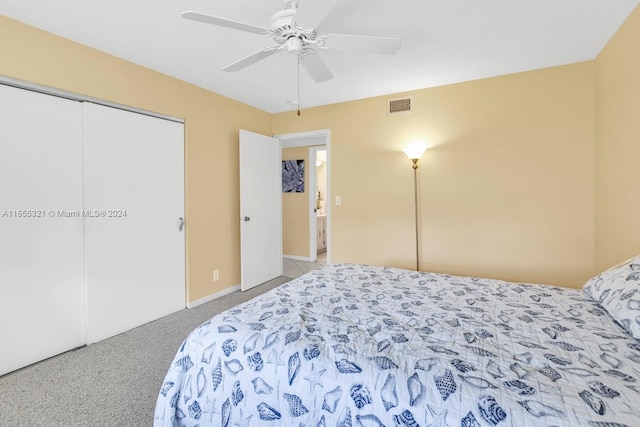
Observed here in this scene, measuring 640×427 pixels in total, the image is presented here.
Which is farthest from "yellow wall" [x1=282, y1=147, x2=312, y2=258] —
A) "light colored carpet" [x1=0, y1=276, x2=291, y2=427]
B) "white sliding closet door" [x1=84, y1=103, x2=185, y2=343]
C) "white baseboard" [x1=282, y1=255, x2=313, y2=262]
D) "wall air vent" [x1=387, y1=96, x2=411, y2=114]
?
"light colored carpet" [x1=0, y1=276, x2=291, y2=427]

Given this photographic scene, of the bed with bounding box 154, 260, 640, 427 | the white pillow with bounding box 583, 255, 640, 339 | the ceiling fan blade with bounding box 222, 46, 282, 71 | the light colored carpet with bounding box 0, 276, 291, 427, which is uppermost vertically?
the ceiling fan blade with bounding box 222, 46, 282, 71

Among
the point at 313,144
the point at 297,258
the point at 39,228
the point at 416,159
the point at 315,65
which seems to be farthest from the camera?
the point at 297,258

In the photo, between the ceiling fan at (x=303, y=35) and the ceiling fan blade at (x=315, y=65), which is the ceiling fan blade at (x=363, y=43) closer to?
the ceiling fan at (x=303, y=35)

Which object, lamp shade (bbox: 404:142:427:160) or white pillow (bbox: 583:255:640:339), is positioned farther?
lamp shade (bbox: 404:142:427:160)

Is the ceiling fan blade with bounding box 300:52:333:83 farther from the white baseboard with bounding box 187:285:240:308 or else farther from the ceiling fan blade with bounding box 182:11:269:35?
the white baseboard with bounding box 187:285:240:308

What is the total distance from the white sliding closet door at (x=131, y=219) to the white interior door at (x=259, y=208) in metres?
0.76

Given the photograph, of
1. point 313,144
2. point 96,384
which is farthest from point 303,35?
point 313,144

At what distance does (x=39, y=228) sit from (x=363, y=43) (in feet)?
8.36

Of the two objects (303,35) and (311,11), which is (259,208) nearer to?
(303,35)

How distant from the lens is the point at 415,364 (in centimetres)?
106

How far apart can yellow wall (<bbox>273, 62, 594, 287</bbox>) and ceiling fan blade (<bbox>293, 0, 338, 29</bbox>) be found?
2.11 metres

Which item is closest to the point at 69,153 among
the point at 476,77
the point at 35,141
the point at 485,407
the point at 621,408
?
the point at 35,141

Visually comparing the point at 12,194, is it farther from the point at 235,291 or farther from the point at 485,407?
the point at 485,407

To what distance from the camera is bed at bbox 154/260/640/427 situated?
2.94ft
